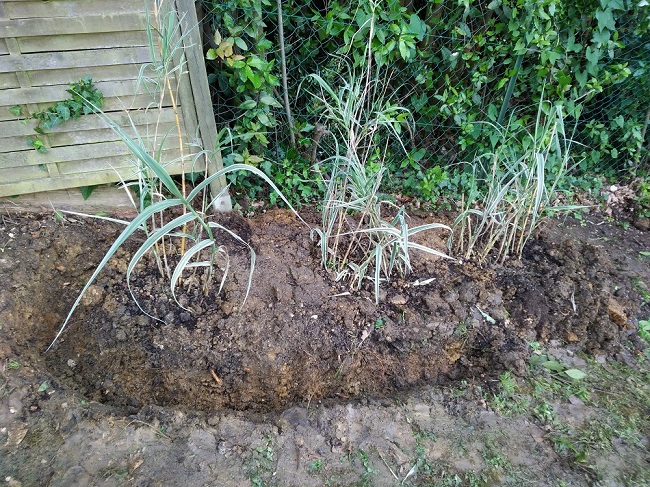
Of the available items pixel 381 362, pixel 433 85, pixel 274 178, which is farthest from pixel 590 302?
pixel 274 178

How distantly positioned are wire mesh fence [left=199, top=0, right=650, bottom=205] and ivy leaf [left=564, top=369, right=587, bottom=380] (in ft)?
4.06

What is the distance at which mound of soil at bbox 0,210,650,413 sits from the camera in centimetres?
168

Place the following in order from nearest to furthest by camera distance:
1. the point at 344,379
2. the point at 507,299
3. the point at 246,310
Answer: the point at 344,379 < the point at 246,310 < the point at 507,299

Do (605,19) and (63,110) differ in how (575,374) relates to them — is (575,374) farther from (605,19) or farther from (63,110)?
(63,110)

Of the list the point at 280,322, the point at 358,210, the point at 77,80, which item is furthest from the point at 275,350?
the point at 77,80

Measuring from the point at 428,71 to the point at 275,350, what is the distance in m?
1.82

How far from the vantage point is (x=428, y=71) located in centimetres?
253

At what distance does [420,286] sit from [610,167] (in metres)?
1.96

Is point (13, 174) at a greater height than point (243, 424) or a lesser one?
greater

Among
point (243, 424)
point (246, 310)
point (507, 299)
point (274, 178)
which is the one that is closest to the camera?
point (243, 424)

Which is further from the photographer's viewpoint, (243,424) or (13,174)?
(13,174)

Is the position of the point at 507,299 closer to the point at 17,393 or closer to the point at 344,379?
the point at 344,379

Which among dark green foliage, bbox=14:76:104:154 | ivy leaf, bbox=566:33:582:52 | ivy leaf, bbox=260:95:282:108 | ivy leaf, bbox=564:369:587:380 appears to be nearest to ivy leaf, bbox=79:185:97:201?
dark green foliage, bbox=14:76:104:154

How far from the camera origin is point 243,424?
1.48 metres
